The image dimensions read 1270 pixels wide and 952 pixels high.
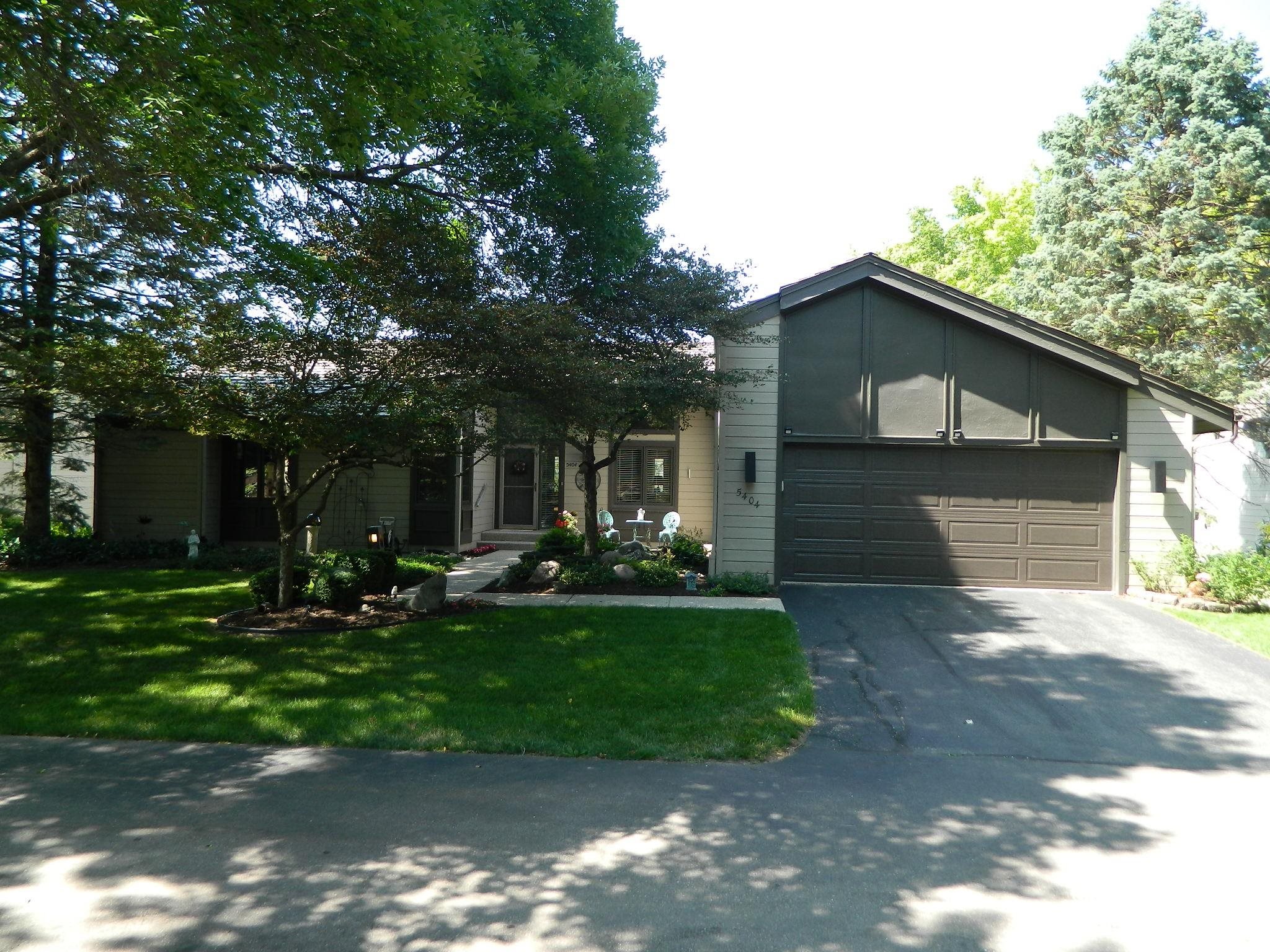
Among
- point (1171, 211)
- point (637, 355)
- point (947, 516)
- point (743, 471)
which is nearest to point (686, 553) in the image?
point (743, 471)

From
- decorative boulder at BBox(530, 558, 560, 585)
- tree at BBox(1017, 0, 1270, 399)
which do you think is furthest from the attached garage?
tree at BBox(1017, 0, 1270, 399)

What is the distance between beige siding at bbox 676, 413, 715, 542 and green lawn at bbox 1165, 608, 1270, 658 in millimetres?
9585

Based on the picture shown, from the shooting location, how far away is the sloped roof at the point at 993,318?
37.9 feet

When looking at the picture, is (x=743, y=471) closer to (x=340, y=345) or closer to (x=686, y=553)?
(x=686, y=553)

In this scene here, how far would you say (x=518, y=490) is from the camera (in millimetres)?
19172

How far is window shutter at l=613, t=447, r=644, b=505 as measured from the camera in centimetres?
1897

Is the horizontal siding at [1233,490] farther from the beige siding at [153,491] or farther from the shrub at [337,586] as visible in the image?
the beige siding at [153,491]

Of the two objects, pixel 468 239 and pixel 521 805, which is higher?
pixel 468 239

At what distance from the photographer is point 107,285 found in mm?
11695

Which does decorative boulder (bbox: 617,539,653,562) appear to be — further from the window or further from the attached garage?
the window

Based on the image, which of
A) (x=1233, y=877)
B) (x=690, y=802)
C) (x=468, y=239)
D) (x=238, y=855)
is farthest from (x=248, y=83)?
(x=1233, y=877)

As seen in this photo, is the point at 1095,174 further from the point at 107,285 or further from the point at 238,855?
the point at 238,855

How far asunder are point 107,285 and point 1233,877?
13.9m

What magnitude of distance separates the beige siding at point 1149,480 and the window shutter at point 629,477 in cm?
1008
